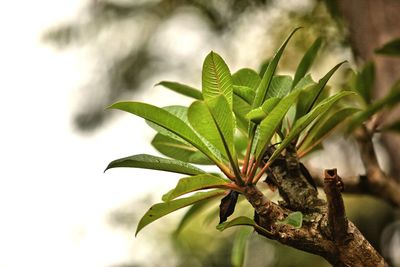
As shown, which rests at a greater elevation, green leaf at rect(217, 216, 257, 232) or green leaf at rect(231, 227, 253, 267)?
green leaf at rect(217, 216, 257, 232)

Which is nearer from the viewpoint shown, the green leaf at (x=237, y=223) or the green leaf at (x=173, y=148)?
the green leaf at (x=237, y=223)

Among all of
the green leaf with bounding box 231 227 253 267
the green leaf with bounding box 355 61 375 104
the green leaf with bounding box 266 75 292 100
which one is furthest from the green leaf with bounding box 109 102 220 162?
the green leaf with bounding box 355 61 375 104

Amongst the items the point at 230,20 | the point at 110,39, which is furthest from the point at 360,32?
the point at 110,39

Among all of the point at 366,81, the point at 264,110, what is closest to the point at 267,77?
the point at 264,110

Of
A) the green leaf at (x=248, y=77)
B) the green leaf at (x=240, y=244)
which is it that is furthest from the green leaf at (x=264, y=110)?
the green leaf at (x=240, y=244)

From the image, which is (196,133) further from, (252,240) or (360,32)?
(252,240)

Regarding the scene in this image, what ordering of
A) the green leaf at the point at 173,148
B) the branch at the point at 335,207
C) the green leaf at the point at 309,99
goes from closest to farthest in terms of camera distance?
the branch at the point at 335,207, the green leaf at the point at 309,99, the green leaf at the point at 173,148

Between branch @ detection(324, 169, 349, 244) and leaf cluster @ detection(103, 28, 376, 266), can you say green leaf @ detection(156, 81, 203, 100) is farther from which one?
branch @ detection(324, 169, 349, 244)

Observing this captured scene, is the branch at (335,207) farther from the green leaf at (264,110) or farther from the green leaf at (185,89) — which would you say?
the green leaf at (185,89)

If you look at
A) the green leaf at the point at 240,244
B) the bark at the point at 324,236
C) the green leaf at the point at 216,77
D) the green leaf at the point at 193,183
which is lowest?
the green leaf at the point at 240,244
